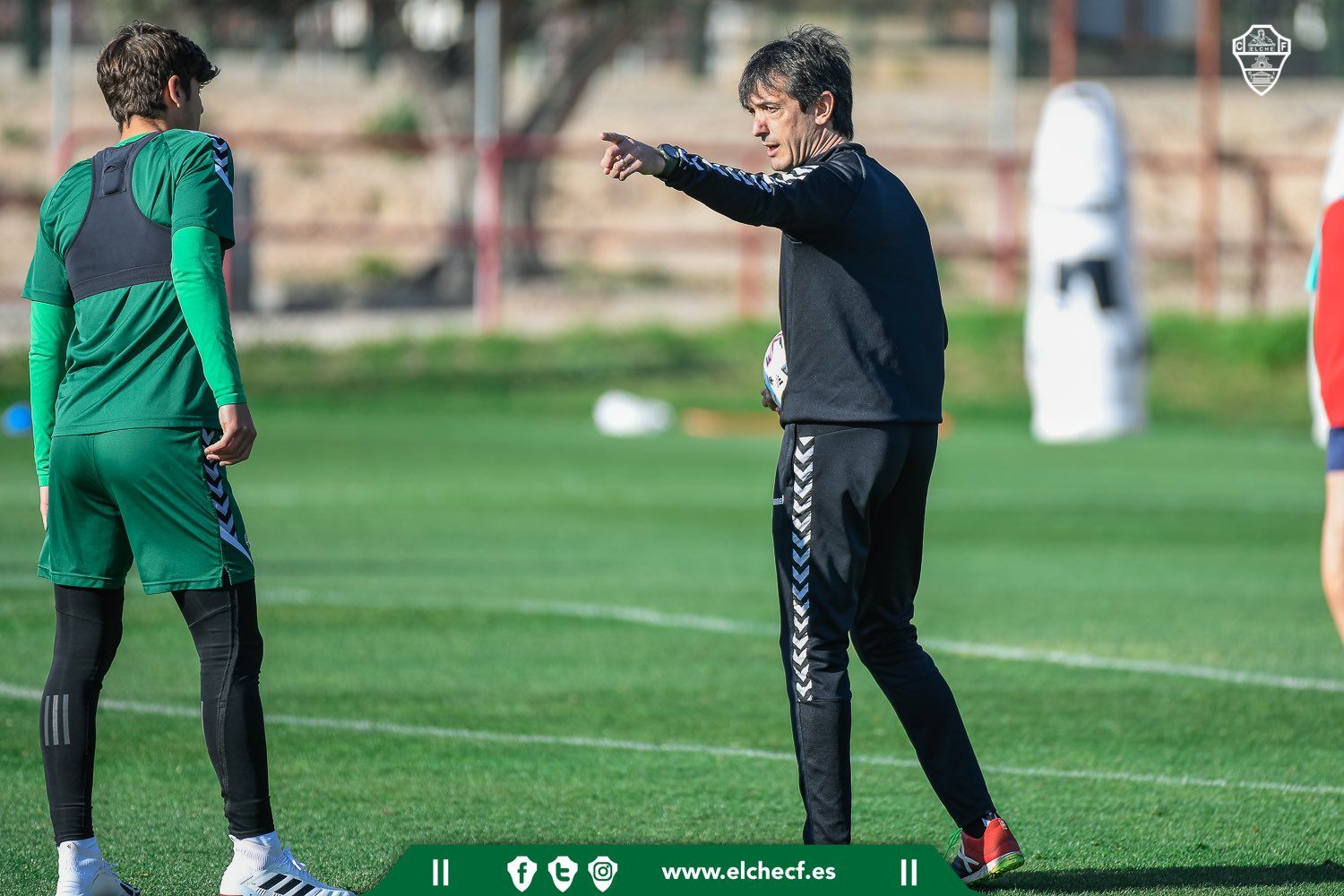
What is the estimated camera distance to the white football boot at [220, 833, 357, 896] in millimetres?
4918

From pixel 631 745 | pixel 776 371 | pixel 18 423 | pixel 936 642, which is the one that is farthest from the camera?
pixel 18 423

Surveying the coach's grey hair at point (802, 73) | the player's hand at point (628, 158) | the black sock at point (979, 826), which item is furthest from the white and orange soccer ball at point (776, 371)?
the black sock at point (979, 826)

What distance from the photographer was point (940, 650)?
9.38m

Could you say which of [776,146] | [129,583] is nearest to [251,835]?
[776,146]

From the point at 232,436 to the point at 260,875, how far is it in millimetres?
1049

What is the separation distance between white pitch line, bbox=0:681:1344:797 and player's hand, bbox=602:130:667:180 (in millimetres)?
2828

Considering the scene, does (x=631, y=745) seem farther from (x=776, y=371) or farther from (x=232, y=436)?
(x=232, y=436)

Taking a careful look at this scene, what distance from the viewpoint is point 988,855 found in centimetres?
532

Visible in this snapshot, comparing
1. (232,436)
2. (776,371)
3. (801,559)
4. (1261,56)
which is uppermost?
(1261,56)

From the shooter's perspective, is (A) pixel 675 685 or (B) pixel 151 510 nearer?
(B) pixel 151 510

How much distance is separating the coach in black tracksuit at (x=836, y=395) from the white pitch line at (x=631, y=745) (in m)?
1.88

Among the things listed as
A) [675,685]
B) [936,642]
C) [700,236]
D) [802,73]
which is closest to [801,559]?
[802,73]

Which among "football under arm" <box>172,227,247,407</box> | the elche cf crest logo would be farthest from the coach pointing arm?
the elche cf crest logo

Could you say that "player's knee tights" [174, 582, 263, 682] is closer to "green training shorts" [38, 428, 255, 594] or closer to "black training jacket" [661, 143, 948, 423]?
"green training shorts" [38, 428, 255, 594]
